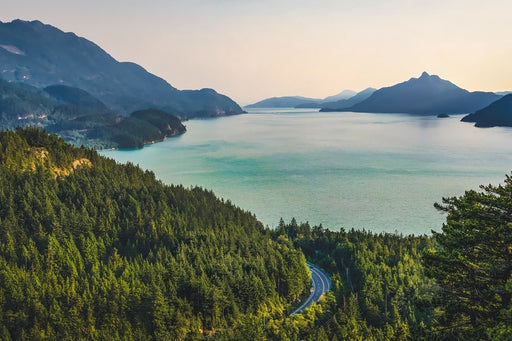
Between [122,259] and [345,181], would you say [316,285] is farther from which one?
[345,181]

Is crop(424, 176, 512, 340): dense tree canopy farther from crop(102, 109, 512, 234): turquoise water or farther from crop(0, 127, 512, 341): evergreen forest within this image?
crop(102, 109, 512, 234): turquoise water

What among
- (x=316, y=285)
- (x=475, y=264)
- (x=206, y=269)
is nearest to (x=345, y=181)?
(x=316, y=285)

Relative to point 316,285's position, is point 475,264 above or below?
above

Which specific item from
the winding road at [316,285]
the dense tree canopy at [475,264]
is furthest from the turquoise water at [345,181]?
the dense tree canopy at [475,264]

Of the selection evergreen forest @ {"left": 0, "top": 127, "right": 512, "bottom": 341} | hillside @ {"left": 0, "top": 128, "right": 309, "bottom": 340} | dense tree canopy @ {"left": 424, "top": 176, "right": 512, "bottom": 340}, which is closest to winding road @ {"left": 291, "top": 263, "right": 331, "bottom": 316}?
evergreen forest @ {"left": 0, "top": 127, "right": 512, "bottom": 341}

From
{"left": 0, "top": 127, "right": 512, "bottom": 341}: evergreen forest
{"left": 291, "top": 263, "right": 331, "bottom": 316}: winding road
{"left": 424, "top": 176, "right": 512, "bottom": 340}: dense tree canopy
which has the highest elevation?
{"left": 424, "top": 176, "right": 512, "bottom": 340}: dense tree canopy

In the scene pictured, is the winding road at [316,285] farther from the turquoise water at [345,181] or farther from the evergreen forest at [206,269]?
the turquoise water at [345,181]

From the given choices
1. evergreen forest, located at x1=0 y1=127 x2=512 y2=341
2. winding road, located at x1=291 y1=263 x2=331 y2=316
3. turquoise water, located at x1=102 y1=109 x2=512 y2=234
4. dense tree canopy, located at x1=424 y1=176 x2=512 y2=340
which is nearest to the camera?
dense tree canopy, located at x1=424 y1=176 x2=512 y2=340

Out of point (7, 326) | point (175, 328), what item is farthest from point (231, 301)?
point (7, 326)
